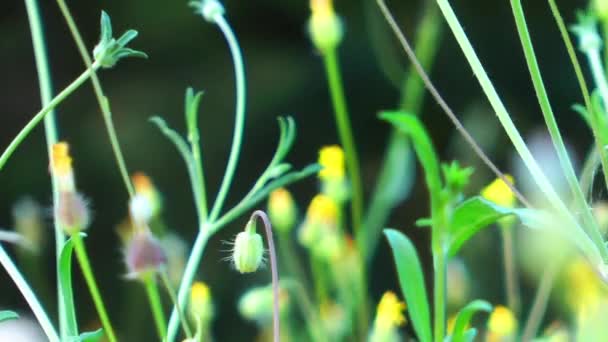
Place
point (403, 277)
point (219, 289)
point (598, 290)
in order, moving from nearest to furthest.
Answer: point (403, 277) → point (598, 290) → point (219, 289)

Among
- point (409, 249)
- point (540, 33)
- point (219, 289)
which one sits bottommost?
point (219, 289)

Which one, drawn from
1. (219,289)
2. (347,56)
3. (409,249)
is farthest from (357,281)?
(347,56)

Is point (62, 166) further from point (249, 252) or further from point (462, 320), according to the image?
point (462, 320)

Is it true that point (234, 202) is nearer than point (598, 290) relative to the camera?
No

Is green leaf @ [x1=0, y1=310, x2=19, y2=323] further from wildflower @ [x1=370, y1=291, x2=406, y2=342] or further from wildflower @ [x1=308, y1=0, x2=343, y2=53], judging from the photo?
wildflower @ [x1=308, y1=0, x2=343, y2=53]

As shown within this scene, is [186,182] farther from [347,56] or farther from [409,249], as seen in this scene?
[409,249]

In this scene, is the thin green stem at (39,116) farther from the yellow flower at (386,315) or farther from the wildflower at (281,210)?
the wildflower at (281,210)

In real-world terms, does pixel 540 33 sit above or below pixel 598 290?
above

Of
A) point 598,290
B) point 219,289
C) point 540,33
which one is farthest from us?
point 540,33
